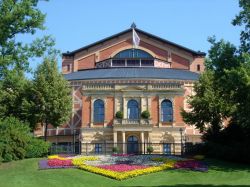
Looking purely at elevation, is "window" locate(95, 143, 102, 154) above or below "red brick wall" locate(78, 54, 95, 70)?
below

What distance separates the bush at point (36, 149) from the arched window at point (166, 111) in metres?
18.8

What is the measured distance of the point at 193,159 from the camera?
3262 cm

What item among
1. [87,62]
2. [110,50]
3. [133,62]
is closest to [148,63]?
[133,62]

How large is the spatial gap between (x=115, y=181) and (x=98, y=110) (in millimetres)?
25801

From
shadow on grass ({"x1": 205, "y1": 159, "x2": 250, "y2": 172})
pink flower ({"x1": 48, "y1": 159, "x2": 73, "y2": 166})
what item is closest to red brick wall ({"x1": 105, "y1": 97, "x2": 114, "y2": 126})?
pink flower ({"x1": 48, "y1": 159, "x2": 73, "y2": 166})

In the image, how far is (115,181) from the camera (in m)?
25.6

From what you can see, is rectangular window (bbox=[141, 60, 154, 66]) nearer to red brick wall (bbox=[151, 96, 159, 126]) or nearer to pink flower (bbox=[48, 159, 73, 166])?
red brick wall (bbox=[151, 96, 159, 126])

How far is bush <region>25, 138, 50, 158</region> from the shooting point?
34.4m

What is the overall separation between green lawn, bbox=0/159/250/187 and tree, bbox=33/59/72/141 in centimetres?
1348

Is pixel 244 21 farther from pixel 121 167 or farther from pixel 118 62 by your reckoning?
pixel 118 62

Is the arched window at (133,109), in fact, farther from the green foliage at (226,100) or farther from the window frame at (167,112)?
the green foliage at (226,100)

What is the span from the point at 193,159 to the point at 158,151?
50.1 ft

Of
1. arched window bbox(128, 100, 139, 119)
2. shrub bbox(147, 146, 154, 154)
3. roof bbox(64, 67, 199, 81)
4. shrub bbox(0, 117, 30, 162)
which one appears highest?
roof bbox(64, 67, 199, 81)

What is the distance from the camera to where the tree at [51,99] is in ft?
140
